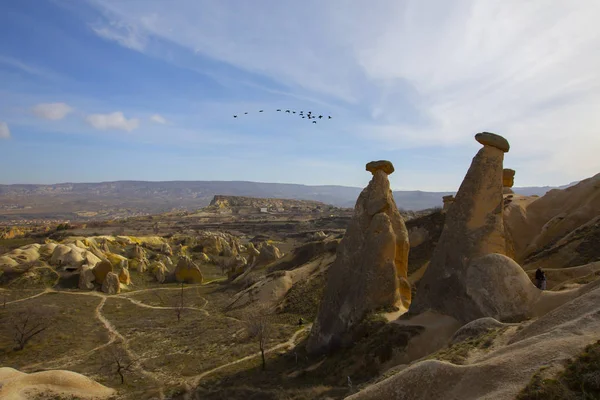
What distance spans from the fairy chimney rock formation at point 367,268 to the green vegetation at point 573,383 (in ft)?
35.6

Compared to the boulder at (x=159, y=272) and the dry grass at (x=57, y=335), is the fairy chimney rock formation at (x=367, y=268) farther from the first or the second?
the boulder at (x=159, y=272)

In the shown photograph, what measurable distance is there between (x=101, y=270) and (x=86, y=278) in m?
1.80

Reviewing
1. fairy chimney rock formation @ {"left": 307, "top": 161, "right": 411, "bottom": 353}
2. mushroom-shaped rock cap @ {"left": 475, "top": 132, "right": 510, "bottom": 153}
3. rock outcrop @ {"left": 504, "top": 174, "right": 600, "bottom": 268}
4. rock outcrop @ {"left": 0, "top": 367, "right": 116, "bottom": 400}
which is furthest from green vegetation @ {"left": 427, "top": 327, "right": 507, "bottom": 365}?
rock outcrop @ {"left": 0, "top": 367, "right": 116, "bottom": 400}

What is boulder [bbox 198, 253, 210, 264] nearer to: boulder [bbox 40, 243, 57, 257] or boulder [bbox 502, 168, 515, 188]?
boulder [bbox 40, 243, 57, 257]

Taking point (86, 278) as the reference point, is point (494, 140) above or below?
above

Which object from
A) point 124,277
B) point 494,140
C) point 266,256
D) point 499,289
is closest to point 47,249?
point 124,277

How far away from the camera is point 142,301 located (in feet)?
136

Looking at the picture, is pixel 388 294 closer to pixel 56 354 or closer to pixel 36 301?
pixel 56 354

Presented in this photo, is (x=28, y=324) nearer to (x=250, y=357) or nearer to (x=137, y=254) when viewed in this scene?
(x=250, y=357)

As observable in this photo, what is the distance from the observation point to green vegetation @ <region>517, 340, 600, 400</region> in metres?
6.93

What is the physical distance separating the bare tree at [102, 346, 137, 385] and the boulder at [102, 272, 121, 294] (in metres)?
21.5

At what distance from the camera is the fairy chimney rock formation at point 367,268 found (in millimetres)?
18406

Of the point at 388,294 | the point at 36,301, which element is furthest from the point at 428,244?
the point at 36,301

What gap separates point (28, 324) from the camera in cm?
3002
